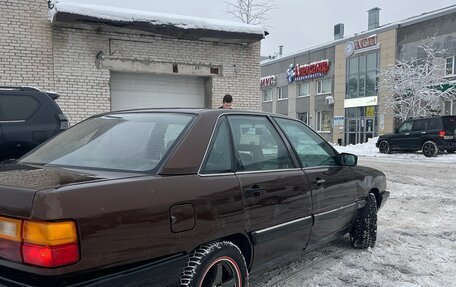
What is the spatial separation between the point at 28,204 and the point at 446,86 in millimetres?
27867

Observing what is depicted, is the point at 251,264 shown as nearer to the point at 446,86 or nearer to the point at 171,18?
the point at 171,18

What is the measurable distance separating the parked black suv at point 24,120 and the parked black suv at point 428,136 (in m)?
16.8

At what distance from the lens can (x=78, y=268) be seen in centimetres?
203

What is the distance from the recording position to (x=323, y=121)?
3628 centimetres

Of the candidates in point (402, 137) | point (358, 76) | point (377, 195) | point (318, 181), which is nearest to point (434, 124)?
point (402, 137)

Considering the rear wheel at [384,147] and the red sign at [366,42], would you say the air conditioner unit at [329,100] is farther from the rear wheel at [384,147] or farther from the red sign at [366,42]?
the rear wheel at [384,147]

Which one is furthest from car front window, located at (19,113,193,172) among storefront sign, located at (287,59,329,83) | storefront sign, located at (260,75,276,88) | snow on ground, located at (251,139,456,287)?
storefront sign, located at (260,75,276,88)

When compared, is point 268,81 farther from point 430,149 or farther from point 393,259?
point 393,259

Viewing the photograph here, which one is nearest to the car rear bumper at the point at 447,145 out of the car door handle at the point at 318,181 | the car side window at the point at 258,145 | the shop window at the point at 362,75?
the shop window at the point at 362,75

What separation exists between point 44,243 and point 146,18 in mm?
8808

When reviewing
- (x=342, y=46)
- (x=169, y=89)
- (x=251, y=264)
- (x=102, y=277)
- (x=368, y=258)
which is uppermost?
(x=342, y=46)

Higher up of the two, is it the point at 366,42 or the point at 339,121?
the point at 366,42

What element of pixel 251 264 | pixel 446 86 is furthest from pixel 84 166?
pixel 446 86

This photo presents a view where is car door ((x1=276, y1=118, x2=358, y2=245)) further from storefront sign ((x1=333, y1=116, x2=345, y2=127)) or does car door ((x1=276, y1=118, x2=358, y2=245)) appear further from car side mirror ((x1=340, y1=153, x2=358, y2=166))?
storefront sign ((x1=333, y1=116, x2=345, y2=127))
